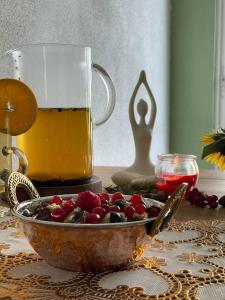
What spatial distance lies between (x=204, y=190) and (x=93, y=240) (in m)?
0.47

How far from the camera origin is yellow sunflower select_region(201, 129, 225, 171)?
2.59 ft

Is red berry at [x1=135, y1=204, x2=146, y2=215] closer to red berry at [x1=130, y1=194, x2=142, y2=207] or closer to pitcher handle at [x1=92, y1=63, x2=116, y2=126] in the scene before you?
red berry at [x1=130, y1=194, x2=142, y2=207]

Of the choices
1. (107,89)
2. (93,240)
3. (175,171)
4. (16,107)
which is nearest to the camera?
(93,240)

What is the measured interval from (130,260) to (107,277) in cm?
3

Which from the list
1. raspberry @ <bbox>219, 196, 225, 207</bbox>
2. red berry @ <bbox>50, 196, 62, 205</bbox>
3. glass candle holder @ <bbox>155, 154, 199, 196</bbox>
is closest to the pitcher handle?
glass candle holder @ <bbox>155, 154, 199, 196</bbox>

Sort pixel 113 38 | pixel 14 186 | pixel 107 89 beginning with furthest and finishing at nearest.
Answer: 1. pixel 113 38
2. pixel 107 89
3. pixel 14 186

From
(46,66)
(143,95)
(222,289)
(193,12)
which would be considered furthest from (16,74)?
(193,12)

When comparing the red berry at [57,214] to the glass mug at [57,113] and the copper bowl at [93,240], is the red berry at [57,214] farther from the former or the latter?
the glass mug at [57,113]

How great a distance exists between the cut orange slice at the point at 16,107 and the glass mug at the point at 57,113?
0.20 feet

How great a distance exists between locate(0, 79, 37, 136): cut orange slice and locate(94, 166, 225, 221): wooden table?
10.0 inches

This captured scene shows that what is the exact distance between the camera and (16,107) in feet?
2.31

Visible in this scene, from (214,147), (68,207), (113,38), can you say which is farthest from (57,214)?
(113,38)

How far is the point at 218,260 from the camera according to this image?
0.48 m

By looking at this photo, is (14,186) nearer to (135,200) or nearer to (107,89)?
(135,200)
